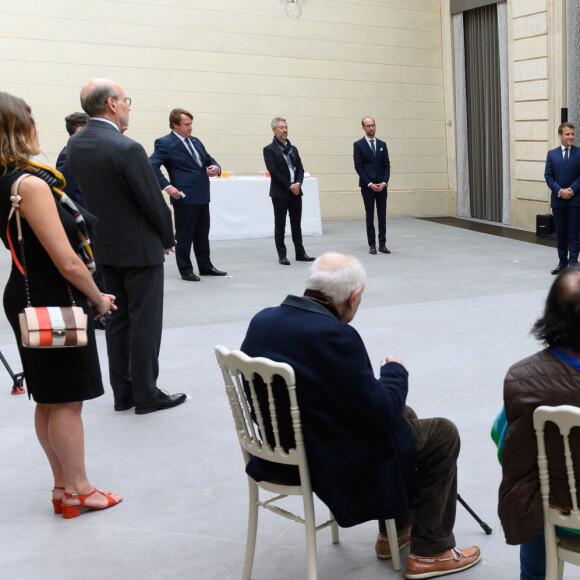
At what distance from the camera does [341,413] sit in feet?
7.17

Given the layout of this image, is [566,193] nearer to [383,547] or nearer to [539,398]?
[383,547]

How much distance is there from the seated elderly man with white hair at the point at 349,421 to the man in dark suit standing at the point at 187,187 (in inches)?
226

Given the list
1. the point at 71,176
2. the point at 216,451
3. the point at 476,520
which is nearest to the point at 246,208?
the point at 71,176

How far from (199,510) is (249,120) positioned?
9.95 metres

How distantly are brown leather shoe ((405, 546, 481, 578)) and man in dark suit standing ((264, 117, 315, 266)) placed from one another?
6.35m

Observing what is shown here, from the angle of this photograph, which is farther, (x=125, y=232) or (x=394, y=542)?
(x=125, y=232)

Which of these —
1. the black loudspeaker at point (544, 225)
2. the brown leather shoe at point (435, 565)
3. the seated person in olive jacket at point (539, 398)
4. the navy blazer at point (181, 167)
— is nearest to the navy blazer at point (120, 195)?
the brown leather shoe at point (435, 565)

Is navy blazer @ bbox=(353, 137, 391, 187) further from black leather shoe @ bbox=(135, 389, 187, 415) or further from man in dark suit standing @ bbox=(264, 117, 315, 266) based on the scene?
black leather shoe @ bbox=(135, 389, 187, 415)

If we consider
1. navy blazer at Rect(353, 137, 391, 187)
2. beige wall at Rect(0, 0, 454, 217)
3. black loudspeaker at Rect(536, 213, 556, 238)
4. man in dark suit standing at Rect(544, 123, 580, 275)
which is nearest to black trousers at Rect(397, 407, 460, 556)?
man in dark suit standing at Rect(544, 123, 580, 275)

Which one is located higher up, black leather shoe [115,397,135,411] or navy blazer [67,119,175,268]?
navy blazer [67,119,175,268]

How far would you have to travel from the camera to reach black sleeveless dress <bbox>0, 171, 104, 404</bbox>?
2758mm

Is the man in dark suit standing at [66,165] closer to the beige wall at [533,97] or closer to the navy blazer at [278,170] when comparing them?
the navy blazer at [278,170]

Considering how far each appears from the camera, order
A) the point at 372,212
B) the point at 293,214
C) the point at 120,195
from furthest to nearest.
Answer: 1. the point at 372,212
2. the point at 293,214
3. the point at 120,195

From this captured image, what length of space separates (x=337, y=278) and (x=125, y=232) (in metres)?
1.89
